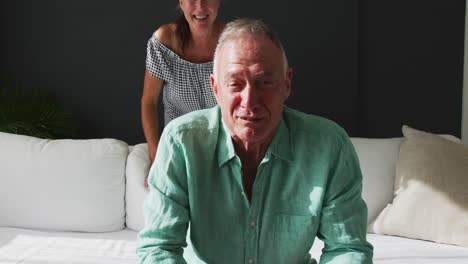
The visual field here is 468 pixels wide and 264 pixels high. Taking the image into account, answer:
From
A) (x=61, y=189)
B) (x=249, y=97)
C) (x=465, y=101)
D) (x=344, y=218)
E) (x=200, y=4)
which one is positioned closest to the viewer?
(x=249, y=97)

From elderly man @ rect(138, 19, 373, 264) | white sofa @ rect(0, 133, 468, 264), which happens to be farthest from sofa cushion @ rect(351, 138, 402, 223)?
elderly man @ rect(138, 19, 373, 264)

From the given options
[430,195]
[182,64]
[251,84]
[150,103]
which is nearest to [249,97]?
[251,84]

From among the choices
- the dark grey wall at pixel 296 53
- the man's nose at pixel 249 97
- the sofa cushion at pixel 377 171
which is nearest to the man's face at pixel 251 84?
the man's nose at pixel 249 97

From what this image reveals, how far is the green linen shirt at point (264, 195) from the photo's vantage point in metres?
1.43

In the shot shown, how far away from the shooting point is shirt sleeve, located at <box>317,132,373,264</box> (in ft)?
4.67

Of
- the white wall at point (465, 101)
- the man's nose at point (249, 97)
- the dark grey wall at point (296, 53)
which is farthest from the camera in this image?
the dark grey wall at point (296, 53)

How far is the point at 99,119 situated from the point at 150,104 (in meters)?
1.19

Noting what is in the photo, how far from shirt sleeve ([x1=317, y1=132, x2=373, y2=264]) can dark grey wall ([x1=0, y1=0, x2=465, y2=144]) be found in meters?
2.22

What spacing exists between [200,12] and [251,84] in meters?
1.08

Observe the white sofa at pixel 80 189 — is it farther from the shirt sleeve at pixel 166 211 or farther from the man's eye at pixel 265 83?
the man's eye at pixel 265 83

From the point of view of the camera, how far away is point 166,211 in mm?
1405

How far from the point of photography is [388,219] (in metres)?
2.66

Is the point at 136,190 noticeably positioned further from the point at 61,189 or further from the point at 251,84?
the point at 251,84

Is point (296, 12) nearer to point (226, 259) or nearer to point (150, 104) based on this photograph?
point (150, 104)
